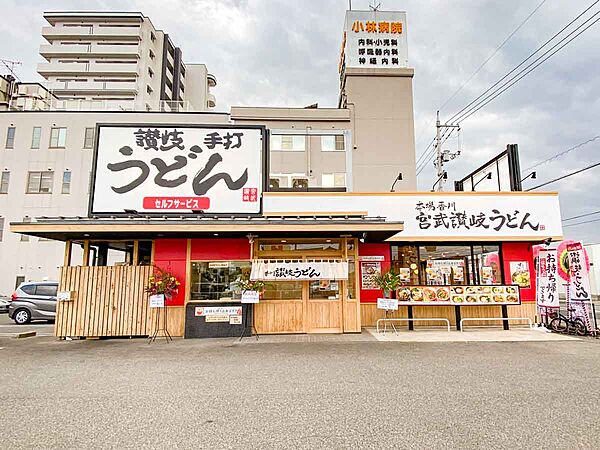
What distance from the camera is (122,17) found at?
129ft

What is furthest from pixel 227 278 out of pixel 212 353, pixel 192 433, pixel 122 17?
pixel 122 17

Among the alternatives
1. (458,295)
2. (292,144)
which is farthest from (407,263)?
(292,144)

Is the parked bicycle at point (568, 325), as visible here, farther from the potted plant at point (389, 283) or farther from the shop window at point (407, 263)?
the potted plant at point (389, 283)

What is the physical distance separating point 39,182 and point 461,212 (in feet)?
84.8

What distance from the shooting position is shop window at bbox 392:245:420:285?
1069 centimetres

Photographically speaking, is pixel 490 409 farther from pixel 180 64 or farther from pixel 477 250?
pixel 180 64

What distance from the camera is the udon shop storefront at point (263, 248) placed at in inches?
356

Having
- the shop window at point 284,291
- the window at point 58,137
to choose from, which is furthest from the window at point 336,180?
the window at point 58,137

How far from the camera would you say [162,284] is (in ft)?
28.7

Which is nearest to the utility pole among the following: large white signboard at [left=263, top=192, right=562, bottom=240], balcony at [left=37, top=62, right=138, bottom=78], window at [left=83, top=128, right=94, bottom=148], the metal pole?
the metal pole

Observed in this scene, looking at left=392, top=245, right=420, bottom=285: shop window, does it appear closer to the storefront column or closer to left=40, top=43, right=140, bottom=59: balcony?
the storefront column

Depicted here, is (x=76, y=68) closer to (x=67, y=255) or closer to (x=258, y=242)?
(x=67, y=255)

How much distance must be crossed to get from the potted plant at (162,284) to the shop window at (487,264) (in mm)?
8212

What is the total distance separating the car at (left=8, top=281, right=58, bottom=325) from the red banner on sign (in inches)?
250
